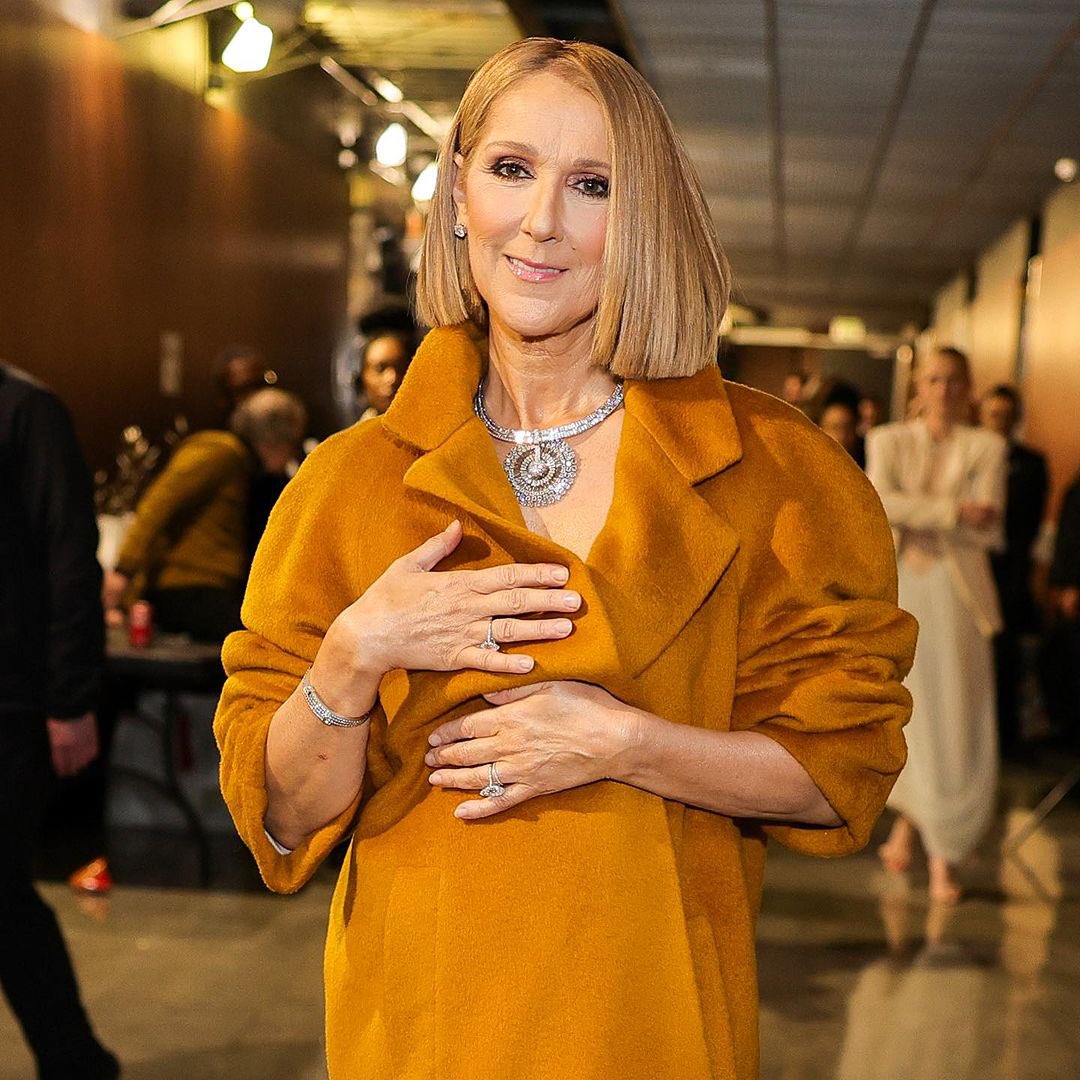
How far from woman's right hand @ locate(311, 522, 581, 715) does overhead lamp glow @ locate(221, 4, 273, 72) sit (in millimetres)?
6563

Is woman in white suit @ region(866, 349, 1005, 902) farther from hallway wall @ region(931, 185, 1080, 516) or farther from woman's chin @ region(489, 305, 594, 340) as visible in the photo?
hallway wall @ region(931, 185, 1080, 516)

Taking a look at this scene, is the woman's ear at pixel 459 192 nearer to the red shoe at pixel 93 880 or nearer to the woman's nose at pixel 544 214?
the woman's nose at pixel 544 214

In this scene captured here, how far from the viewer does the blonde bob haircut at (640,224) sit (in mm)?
1524

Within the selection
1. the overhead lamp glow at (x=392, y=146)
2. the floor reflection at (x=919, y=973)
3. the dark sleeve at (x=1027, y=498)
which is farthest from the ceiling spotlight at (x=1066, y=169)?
the floor reflection at (x=919, y=973)

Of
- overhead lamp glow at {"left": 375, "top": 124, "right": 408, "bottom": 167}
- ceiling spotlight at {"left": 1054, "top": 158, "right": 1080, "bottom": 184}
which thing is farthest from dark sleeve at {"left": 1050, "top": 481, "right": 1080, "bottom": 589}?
overhead lamp glow at {"left": 375, "top": 124, "right": 408, "bottom": 167}

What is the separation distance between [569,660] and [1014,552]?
25.1 feet

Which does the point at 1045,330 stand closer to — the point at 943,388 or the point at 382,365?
the point at 943,388

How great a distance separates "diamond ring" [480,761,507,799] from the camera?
58.8 inches

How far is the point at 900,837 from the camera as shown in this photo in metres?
6.08

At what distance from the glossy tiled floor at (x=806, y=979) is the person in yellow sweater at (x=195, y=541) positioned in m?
1.02

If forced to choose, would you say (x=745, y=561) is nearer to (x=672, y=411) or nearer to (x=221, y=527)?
(x=672, y=411)

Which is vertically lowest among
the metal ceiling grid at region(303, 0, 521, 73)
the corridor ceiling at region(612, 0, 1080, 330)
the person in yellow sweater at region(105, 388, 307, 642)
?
the person in yellow sweater at region(105, 388, 307, 642)

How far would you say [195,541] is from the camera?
5.78 metres

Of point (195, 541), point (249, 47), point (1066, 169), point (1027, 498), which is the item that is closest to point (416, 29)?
point (249, 47)
